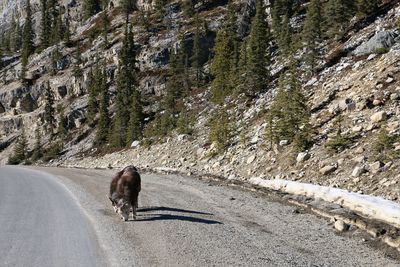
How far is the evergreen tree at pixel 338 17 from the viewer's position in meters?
35.4

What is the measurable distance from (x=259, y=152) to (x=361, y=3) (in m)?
23.4

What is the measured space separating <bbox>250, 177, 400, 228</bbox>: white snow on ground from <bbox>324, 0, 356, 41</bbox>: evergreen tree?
79.9ft

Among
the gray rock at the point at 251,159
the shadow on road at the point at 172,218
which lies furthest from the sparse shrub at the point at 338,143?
the shadow on road at the point at 172,218

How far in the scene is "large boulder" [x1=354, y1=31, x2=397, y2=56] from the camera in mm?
24959

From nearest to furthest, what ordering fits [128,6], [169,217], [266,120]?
1. [169,217]
2. [266,120]
3. [128,6]

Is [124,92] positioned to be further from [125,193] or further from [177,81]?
[125,193]

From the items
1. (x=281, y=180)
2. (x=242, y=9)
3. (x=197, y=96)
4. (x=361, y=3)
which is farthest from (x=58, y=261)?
(x=242, y=9)

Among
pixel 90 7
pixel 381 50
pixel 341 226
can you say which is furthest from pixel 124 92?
pixel 90 7

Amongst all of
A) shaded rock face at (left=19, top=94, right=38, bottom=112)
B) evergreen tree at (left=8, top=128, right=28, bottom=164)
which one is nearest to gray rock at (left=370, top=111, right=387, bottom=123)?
evergreen tree at (left=8, top=128, right=28, bottom=164)

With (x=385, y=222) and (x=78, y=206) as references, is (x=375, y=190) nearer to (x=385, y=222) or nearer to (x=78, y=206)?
(x=385, y=222)

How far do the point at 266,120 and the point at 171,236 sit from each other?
55.4 feet

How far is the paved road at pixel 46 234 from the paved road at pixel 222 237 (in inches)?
13.9

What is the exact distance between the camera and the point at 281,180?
15.6 m

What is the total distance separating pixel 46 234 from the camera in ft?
26.8
